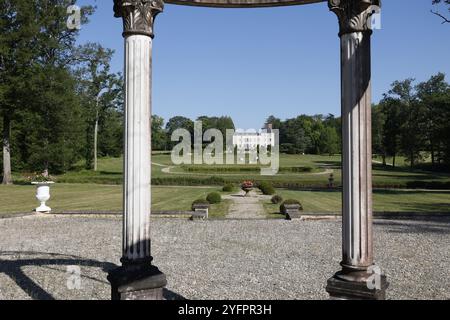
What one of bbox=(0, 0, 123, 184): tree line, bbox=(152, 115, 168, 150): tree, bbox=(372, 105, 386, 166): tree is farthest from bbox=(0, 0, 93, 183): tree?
bbox=(152, 115, 168, 150): tree

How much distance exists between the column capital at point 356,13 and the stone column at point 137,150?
102 inches

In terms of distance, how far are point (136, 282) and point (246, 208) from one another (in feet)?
55.8

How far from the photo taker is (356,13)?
572cm

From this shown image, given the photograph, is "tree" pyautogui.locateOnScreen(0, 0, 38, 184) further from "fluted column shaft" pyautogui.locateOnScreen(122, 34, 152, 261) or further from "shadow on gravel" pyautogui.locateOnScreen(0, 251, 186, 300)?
"fluted column shaft" pyautogui.locateOnScreen(122, 34, 152, 261)

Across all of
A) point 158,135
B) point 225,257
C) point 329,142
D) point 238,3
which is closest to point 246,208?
point 225,257

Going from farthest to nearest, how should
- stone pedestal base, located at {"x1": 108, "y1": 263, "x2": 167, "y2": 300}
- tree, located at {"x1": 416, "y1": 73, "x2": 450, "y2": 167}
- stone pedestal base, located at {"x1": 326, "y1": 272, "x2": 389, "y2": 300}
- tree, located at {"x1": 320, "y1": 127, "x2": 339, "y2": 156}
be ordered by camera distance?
tree, located at {"x1": 320, "y1": 127, "x2": 339, "y2": 156}
tree, located at {"x1": 416, "y1": 73, "x2": 450, "y2": 167}
stone pedestal base, located at {"x1": 108, "y1": 263, "x2": 167, "y2": 300}
stone pedestal base, located at {"x1": 326, "y1": 272, "x2": 389, "y2": 300}

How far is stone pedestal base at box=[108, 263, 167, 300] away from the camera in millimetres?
5842

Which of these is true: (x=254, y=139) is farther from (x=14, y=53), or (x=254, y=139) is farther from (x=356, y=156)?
(x=356, y=156)

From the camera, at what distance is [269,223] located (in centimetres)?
1720

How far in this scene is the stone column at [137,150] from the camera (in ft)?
19.7

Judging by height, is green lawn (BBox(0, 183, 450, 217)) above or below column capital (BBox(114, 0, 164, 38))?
below

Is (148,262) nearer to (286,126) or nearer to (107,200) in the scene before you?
(107,200)

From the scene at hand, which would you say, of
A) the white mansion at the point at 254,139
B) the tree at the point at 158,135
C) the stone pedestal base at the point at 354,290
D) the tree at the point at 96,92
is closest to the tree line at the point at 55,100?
the tree at the point at 96,92

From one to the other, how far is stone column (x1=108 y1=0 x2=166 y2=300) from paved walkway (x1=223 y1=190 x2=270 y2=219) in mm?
12949
